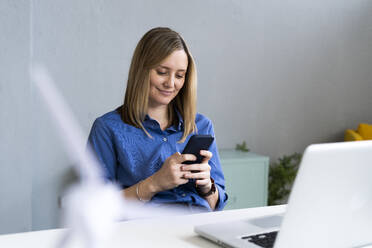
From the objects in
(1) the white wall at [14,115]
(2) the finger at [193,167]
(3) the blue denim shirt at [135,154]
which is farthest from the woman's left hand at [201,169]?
(1) the white wall at [14,115]

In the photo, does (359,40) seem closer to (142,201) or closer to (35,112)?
(35,112)

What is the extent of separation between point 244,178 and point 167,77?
6.38ft

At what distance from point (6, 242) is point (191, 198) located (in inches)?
30.7

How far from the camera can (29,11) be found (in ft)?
9.09

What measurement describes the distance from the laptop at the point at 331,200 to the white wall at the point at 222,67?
7.43ft

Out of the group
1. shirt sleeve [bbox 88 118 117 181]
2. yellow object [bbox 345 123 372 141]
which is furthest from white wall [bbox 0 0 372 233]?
shirt sleeve [bbox 88 118 117 181]

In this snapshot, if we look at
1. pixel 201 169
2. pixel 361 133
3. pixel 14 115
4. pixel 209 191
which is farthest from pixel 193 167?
pixel 361 133

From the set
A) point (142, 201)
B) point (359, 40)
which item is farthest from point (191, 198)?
point (359, 40)

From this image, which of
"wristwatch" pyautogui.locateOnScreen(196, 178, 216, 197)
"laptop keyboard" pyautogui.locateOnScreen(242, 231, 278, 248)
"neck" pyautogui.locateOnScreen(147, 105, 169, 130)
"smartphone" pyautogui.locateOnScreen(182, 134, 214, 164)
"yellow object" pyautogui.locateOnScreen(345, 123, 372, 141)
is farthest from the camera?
"yellow object" pyautogui.locateOnScreen(345, 123, 372, 141)

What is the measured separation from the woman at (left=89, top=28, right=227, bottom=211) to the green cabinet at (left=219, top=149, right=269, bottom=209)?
1.63m

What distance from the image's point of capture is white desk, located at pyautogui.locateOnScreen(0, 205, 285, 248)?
110 cm

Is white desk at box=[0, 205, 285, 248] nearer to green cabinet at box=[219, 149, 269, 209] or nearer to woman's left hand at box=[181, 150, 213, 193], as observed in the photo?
woman's left hand at box=[181, 150, 213, 193]

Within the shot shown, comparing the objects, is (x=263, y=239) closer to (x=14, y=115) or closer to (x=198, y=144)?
(x=198, y=144)

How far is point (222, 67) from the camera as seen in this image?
3.89 metres
